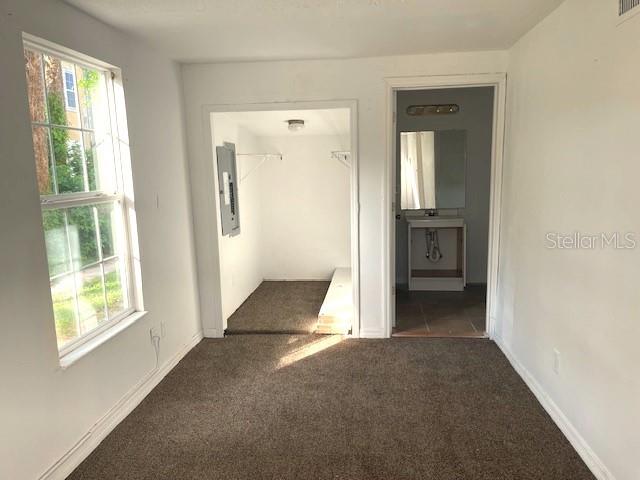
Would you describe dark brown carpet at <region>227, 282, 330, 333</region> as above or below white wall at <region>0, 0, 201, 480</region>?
below

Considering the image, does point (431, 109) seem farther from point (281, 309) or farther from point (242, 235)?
point (281, 309)

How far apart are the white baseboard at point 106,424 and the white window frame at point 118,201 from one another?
16.6 inches

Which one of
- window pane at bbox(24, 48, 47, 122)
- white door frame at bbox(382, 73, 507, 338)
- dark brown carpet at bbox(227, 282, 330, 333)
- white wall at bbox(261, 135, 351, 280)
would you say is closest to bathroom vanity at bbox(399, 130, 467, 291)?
white wall at bbox(261, 135, 351, 280)

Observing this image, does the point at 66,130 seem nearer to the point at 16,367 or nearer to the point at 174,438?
the point at 16,367

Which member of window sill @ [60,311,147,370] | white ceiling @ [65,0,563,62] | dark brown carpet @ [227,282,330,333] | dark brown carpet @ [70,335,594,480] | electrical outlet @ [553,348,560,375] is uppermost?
white ceiling @ [65,0,563,62]

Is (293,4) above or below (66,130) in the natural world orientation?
above

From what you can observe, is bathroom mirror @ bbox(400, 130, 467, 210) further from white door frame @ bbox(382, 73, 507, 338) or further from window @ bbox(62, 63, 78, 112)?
window @ bbox(62, 63, 78, 112)

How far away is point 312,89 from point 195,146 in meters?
1.07

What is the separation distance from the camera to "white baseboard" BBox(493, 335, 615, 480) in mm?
1959

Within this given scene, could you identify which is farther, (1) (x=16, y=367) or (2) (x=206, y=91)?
(2) (x=206, y=91)

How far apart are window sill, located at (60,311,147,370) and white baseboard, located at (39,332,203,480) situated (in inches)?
16.0

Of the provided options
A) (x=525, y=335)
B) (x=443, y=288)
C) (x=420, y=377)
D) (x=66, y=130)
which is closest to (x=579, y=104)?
(x=525, y=335)

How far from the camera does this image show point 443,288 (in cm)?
512

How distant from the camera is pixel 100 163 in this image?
259 cm
